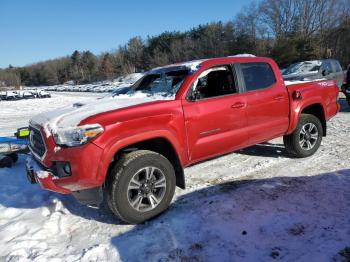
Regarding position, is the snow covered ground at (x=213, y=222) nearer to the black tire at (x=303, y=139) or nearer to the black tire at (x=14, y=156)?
the black tire at (x=303, y=139)

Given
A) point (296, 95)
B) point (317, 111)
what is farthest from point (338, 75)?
point (296, 95)

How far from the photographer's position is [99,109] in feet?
14.1

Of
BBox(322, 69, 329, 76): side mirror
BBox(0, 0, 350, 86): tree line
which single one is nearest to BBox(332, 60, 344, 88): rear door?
BBox(322, 69, 329, 76): side mirror

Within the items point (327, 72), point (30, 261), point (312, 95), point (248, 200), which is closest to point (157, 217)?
point (248, 200)

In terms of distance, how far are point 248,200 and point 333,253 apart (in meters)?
1.41

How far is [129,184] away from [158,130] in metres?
0.72

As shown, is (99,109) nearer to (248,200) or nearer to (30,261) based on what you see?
(30,261)

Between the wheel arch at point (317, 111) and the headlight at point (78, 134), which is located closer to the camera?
the headlight at point (78, 134)

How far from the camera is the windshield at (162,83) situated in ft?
15.9

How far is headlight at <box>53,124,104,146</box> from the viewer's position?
12.5ft

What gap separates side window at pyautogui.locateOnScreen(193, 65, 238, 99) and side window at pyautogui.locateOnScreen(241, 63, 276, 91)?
0.25 meters

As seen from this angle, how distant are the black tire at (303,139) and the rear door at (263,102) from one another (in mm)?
387

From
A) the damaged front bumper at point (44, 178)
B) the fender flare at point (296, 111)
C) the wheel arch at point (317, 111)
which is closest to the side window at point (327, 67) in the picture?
the wheel arch at point (317, 111)

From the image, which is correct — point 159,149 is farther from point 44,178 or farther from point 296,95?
point 296,95
